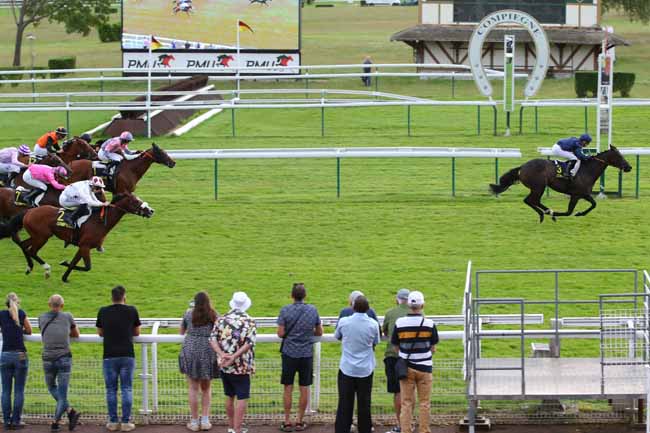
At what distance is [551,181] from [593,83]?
1451cm

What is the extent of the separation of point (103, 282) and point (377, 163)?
8.84 metres

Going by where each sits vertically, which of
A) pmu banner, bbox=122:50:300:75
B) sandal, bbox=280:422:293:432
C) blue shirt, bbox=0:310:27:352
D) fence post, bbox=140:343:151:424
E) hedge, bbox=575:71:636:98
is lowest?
sandal, bbox=280:422:293:432

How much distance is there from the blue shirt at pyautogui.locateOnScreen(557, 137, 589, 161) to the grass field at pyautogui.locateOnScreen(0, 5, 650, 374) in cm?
90

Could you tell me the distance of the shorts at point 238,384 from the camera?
30.7 feet

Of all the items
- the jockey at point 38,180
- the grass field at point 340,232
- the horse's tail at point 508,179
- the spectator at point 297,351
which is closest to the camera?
the spectator at point 297,351

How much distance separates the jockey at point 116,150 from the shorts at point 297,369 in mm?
8866

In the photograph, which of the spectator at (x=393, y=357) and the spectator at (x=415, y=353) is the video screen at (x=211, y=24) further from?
the spectator at (x=415, y=353)

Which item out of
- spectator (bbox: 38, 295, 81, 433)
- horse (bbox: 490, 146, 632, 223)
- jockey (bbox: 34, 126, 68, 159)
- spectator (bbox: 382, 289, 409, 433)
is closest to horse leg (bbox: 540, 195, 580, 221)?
horse (bbox: 490, 146, 632, 223)

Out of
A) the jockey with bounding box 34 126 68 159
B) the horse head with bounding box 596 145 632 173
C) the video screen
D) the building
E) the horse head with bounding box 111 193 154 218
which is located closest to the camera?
the horse head with bounding box 111 193 154 218

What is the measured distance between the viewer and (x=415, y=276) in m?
14.5

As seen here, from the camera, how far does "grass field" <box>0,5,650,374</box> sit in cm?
1398

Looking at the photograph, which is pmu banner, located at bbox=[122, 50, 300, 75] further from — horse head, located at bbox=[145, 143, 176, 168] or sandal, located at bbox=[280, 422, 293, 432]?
sandal, located at bbox=[280, 422, 293, 432]

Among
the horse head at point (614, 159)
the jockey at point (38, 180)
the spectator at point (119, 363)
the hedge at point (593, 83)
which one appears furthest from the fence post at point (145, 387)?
the hedge at point (593, 83)

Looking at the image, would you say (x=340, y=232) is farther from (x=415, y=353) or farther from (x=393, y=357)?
(x=415, y=353)
